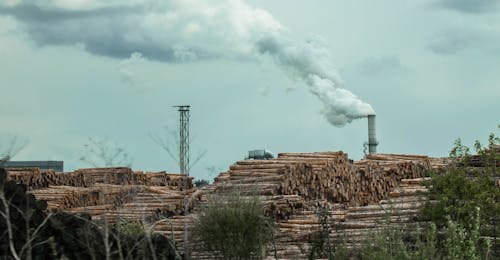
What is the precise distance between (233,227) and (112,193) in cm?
1127

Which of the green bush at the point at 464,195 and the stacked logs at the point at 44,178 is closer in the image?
the green bush at the point at 464,195

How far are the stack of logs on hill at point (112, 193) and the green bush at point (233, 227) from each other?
23.1 inches

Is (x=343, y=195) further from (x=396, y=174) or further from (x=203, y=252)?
(x=203, y=252)

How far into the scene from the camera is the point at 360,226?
1544 cm

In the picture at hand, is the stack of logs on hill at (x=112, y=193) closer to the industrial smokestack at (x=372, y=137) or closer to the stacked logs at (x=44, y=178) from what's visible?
the stacked logs at (x=44, y=178)

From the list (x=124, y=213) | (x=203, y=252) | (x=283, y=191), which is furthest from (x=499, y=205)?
(x=124, y=213)

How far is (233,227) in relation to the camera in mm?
12133

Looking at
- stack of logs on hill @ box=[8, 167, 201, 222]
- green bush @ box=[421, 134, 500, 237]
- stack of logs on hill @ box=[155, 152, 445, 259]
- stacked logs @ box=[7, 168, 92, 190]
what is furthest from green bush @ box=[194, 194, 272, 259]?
stacked logs @ box=[7, 168, 92, 190]

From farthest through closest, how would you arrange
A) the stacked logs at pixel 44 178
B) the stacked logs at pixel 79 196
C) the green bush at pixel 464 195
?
1. the stacked logs at pixel 44 178
2. the stacked logs at pixel 79 196
3. the green bush at pixel 464 195

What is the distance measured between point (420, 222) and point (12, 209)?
24.2 feet

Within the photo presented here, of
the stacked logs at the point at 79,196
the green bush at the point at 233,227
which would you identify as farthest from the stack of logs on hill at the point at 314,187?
the stacked logs at the point at 79,196

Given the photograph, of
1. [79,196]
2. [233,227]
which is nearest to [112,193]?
[79,196]

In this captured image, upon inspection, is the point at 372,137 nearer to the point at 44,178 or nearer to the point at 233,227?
the point at 44,178

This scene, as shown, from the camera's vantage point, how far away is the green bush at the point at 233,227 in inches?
477
